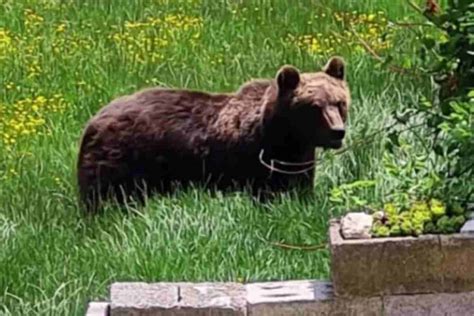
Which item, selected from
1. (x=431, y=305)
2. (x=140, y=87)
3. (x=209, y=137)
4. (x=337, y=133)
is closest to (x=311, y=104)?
(x=337, y=133)

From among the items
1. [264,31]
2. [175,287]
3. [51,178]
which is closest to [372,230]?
[175,287]

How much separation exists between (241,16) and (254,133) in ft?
13.2

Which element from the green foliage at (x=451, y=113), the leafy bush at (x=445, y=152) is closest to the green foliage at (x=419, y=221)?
the leafy bush at (x=445, y=152)

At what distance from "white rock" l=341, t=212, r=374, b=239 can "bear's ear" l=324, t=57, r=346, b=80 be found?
3098 millimetres

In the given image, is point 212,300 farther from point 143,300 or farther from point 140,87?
point 140,87

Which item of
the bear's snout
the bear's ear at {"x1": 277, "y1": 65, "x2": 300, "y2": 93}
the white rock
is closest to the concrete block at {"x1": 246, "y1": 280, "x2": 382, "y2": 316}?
the white rock

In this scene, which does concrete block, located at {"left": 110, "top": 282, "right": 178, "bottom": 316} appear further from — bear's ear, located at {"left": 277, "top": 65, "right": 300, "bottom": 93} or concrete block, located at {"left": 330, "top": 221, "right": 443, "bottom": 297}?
bear's ear, located at {"left": 277, "top": 65, "right": 300, "bottom": 93}

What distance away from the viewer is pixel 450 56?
6.39m

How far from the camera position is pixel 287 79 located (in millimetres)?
8789

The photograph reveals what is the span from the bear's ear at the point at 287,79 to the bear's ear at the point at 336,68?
27cm

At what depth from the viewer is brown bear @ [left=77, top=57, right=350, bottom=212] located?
8812 mm

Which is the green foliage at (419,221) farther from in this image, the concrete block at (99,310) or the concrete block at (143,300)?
the concrete block at (99,310)

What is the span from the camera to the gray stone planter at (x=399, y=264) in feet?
18.7

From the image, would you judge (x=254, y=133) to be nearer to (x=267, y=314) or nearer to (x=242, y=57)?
(x=242, y=57)
